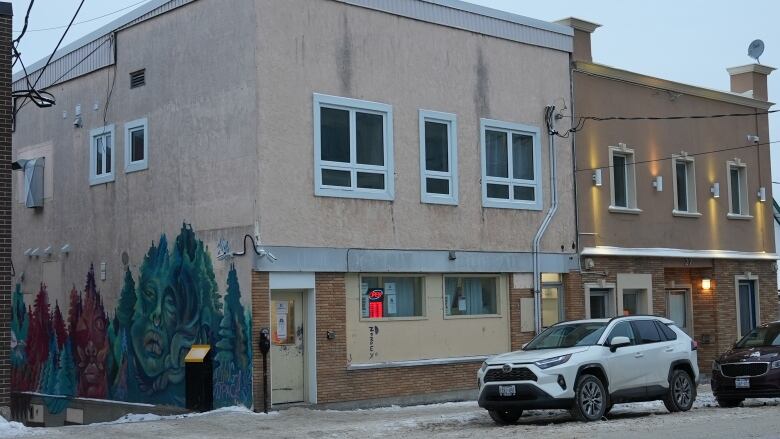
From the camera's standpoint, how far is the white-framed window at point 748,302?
29.1 m

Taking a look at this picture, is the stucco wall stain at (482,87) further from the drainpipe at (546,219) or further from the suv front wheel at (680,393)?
the suv front wheel at (680,393)

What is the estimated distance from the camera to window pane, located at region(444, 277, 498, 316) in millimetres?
21906

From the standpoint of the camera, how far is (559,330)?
58.7 feet

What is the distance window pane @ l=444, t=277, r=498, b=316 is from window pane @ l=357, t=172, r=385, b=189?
2.65 metres

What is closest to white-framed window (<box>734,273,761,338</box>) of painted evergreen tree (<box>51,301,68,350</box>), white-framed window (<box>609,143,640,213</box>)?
white-framed window (<box>609,143,640,213</box>)

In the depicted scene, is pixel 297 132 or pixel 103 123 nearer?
pixel 297 132

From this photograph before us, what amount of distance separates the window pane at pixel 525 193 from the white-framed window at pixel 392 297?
10.7ft

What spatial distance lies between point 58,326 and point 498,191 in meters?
10.3

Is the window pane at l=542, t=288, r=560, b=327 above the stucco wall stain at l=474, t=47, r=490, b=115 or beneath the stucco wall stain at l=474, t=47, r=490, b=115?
beneath

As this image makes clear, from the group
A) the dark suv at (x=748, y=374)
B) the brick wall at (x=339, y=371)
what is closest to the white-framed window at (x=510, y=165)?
the brick wall at (x=339, y=371)

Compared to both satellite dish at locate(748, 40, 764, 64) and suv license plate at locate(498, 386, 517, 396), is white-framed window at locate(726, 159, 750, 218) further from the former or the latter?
suv license plate at locate(498, 386, 517, 396)

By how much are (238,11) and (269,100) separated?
1.76 metres

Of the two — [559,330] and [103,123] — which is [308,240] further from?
[103,123]

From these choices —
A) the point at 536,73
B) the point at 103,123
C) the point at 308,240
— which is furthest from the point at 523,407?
the point at 103,123
